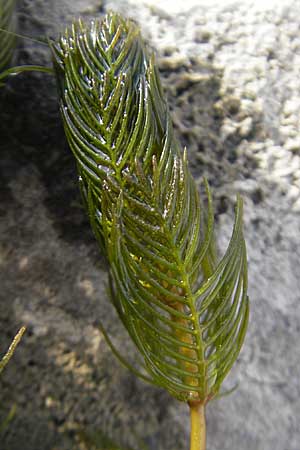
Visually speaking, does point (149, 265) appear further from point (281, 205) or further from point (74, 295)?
point (281, 205)

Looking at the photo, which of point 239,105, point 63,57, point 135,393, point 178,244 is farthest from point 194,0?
point 135,393

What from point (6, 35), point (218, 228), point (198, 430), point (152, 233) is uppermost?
point (6, 35)

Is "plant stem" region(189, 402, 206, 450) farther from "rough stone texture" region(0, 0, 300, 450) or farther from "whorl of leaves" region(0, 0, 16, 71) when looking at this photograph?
"whorl of leaves" region(0, 0, 16, 71)

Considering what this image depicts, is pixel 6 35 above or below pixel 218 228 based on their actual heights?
above

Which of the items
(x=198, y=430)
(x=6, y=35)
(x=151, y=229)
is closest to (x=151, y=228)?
(x=151, y=229)

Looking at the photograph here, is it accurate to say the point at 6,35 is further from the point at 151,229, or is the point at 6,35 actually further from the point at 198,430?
the point at 198,430

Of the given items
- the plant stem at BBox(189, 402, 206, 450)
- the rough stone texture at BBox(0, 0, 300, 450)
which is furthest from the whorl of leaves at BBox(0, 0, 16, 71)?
the plant stem at BBox(189, 402, 206, 450)

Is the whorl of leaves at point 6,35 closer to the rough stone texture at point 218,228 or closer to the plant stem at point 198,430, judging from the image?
the rough stone texture at point 218,228
